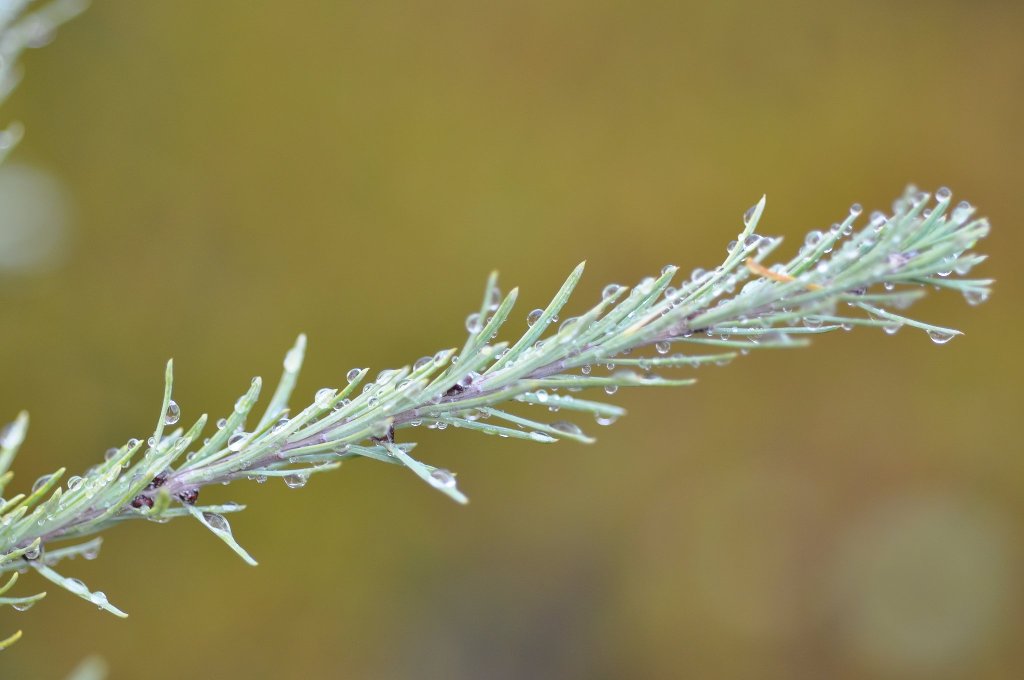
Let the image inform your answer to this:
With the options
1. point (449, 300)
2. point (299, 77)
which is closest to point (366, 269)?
point (449, 300)

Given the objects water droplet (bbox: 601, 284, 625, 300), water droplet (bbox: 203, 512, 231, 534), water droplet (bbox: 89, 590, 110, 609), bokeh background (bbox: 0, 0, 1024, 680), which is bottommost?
water droplet (bbox: 89, 590, 110, 609)

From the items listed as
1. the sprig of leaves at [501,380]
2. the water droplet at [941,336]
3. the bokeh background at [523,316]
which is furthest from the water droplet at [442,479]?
the bokeh background at [523,316]

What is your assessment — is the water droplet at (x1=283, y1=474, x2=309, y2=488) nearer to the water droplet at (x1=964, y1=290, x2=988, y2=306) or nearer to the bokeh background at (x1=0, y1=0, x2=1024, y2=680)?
the water droplet at (x1=964, y1=290, x2=988, y2=306)

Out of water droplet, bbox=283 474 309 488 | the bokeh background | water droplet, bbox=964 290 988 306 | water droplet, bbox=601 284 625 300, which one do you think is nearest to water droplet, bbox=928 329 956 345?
water droplet, bbox=964 290 988 306

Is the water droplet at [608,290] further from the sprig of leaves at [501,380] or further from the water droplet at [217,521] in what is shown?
the water droplet at [217,521]

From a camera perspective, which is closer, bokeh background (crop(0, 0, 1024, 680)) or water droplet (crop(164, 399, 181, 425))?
water droplet (crop(164, 399, 181, 425))

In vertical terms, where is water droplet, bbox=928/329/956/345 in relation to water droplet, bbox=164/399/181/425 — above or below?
above

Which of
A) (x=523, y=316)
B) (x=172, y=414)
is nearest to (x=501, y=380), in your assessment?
(x=172, y=414)
